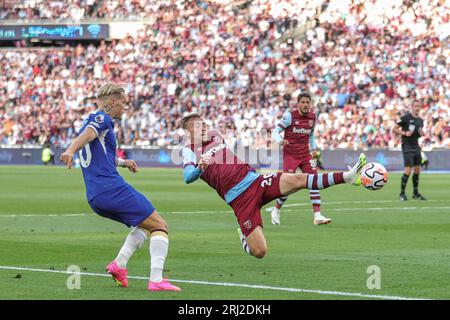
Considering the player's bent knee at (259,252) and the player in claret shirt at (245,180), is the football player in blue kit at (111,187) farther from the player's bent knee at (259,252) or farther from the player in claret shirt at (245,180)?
the player's bent knee at (259,252)

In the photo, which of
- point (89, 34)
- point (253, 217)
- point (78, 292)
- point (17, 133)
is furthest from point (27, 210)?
point (89, 34)

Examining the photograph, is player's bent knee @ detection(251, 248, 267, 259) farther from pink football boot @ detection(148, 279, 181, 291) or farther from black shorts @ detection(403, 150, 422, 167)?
black shorts @ detection(403, 150, 422, 167)

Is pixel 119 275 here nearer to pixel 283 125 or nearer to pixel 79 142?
pixel 79 142

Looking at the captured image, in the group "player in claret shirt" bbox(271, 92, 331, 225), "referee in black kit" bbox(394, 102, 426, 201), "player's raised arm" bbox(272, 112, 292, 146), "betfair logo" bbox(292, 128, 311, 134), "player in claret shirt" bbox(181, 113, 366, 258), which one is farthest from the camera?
"referee in black kit" bbox(394, 102, 426, 201)

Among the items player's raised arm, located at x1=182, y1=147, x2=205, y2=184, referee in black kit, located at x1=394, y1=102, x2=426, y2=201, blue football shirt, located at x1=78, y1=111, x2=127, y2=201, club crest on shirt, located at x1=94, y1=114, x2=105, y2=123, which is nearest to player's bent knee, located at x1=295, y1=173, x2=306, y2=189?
player's raised arm, located at x1=182, y1=147, x2=205, y2=184

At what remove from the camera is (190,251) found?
48.0 ft

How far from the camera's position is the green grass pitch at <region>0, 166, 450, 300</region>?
10.6m

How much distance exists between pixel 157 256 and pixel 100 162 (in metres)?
1.13

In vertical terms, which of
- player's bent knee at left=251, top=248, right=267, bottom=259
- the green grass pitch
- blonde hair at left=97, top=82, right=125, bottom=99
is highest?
blonde hair at left=97, top=82, right=125, bottom=99

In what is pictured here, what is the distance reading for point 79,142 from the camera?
34.6 ft

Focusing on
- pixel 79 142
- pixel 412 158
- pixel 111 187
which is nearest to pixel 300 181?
pixel 111 187

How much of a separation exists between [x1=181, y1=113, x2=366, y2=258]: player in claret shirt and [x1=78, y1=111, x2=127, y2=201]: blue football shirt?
55.3 inches
